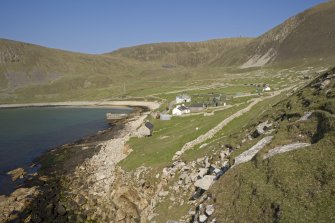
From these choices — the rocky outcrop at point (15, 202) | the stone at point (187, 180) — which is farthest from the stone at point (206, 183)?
the rocky outcrop at point (15, 202)

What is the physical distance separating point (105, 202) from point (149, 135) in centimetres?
3265

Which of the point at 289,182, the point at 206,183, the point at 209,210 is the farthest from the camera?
the point at 206,183

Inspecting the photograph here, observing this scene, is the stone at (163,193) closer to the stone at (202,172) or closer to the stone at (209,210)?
the stone at (202,172)

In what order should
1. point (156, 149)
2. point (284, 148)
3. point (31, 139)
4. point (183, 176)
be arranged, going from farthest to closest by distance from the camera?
point (31, 139), point (156, 149), point (183, 176), point (284, 148)

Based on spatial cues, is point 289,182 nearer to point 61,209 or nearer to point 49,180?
point 61,209

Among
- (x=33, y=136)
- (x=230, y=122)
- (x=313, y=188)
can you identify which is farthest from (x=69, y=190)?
(x=33, y=136)

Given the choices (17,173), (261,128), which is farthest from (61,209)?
(17,173)

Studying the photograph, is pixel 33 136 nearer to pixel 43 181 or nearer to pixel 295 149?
pixel 43 181

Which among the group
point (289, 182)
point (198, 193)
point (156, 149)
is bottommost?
point (156, 149)

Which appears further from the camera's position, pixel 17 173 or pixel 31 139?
pixel 31 139

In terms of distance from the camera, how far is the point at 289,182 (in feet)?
78.7

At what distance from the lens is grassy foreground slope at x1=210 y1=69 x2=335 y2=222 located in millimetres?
21328

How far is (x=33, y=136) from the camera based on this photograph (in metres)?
117

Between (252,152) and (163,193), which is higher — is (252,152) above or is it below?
above
